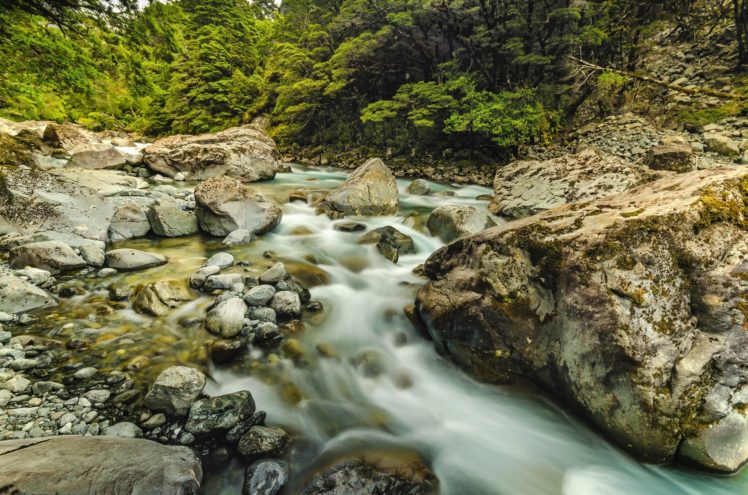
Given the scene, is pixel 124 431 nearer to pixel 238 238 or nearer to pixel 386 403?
pixel 386 403

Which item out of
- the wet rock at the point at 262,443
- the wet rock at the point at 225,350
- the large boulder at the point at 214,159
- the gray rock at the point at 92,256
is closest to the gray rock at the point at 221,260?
the gray rock at the point at 92,256

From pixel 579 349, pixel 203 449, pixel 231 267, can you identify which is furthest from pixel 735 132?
pixel 203 449

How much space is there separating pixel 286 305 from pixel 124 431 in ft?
6.94

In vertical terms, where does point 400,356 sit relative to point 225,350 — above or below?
below

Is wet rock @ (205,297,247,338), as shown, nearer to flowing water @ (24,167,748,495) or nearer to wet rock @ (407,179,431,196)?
flowing water @ (24,167,748,495)

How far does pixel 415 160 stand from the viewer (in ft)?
51.2

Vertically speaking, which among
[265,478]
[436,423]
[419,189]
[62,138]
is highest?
[62,138]

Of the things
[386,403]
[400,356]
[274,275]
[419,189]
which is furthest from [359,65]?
[386,403]

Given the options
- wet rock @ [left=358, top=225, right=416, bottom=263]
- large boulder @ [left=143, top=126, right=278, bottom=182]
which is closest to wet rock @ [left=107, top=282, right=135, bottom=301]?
wet rock @ [left=358, top=225, right=416, bottom=263]

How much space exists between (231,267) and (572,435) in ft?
16.7

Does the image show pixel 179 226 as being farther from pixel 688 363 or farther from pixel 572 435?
pixel 688 363

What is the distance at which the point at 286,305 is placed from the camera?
4457 millimetres

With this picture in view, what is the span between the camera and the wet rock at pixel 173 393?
2.87 meters

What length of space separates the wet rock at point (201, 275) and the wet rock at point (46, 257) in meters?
1.84
